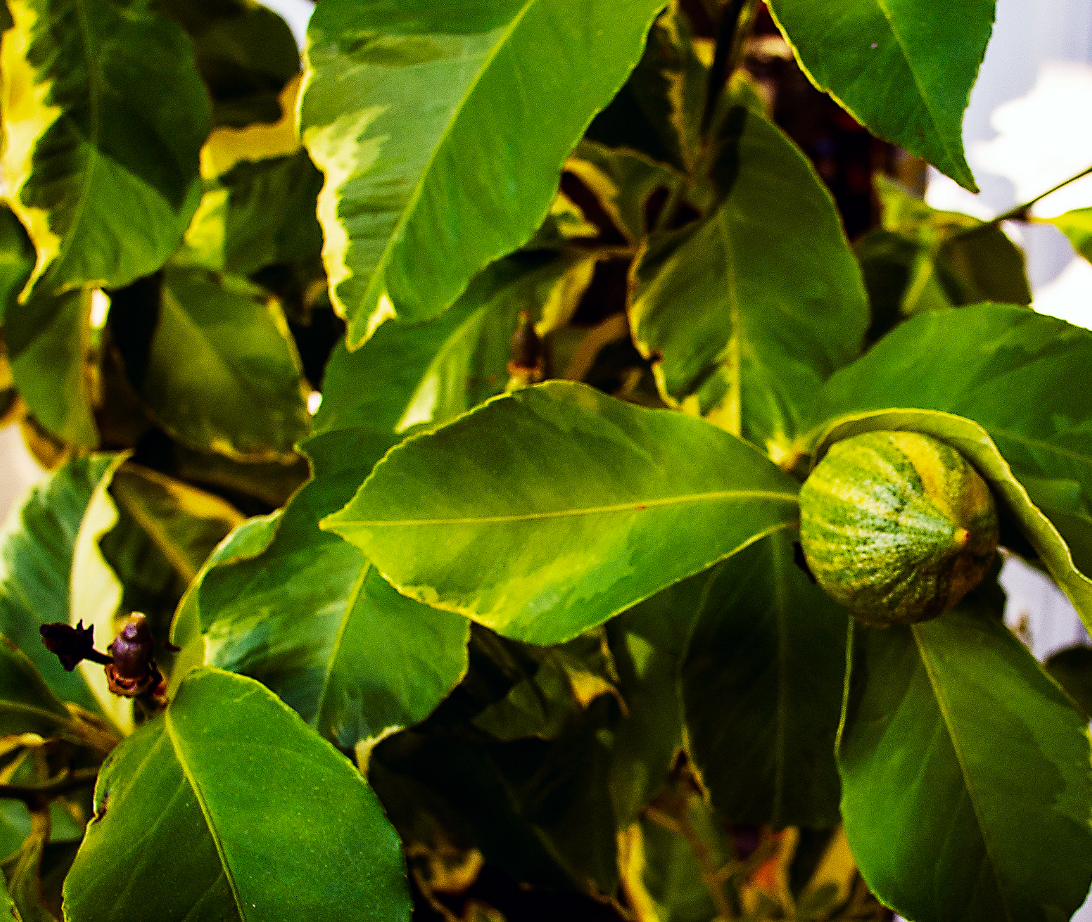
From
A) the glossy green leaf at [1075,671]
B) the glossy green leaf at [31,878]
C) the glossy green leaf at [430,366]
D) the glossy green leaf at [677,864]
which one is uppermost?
the glossy green leaf at [430,366]

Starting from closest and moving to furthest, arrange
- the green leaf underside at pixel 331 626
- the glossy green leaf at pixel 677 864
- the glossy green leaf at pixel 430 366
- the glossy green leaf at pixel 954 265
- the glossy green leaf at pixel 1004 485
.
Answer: the glossy green leaf at pixel 1004 485, the green leaf underside at pixel 331 626, the glossy green leaf at pixel 430 366, the glossy green leaf at pixel 954 265, the glossy green leaf at pixel 677 864

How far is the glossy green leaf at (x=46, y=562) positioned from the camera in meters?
0.54

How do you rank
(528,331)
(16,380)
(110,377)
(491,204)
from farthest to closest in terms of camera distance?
1. (110,377)
2. (16,380)
3. (528,331)
4. (491,204)

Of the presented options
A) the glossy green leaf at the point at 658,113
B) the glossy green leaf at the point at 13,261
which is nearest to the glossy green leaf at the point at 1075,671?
the glossy green leaf at the point at 658,113

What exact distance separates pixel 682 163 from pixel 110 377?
55cm

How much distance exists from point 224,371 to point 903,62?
52 cm

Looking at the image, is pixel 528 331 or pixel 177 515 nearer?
pixel 528 331

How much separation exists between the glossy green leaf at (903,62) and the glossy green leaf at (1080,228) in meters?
0.22

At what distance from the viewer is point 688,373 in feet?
1.65

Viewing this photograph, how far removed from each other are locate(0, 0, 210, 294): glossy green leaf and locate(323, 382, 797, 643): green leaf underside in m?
0.26

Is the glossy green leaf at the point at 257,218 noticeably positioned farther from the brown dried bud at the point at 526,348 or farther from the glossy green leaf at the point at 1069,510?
the glossy green leaf at the point at 1069,510

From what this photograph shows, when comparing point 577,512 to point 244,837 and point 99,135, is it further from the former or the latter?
point 99,135

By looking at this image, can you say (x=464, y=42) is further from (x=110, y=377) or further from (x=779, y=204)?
(x=110, y=377)

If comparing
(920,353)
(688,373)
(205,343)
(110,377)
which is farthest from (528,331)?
(110,377)
